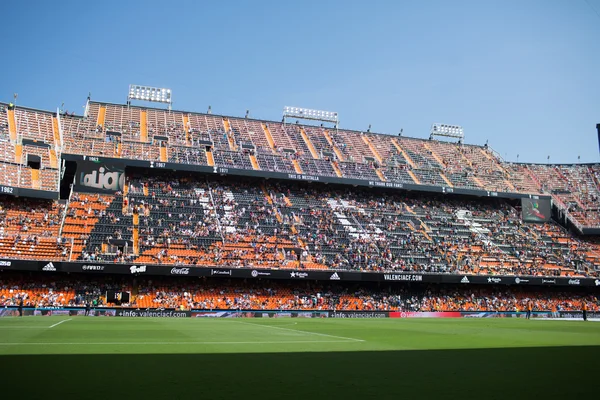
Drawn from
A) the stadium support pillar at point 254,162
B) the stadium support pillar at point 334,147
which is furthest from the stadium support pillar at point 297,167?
the stadium support pillar at point 334,147

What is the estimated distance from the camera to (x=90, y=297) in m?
43.5

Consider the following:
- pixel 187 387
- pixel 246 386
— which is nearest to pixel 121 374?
pixel 187 387

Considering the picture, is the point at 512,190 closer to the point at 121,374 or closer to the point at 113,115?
the point at 113,115

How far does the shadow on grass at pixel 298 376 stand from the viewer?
7820 mm

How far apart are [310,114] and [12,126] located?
128 feet

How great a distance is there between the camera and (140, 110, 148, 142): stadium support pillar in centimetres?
6162

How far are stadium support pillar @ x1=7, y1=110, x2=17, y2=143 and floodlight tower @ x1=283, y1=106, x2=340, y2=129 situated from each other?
34.6 m

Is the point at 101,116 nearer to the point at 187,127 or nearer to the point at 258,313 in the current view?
the point at 187,127

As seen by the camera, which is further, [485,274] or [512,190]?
[512,190]

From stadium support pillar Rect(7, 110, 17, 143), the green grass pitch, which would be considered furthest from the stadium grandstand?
the green grass pitch

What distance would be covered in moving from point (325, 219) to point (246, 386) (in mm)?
50835

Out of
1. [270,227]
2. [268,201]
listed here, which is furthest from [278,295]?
[268,201]

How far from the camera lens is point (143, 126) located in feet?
212

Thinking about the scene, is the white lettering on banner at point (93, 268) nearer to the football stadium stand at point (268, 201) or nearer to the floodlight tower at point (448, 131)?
the football stadium stand at point (268, 201)
